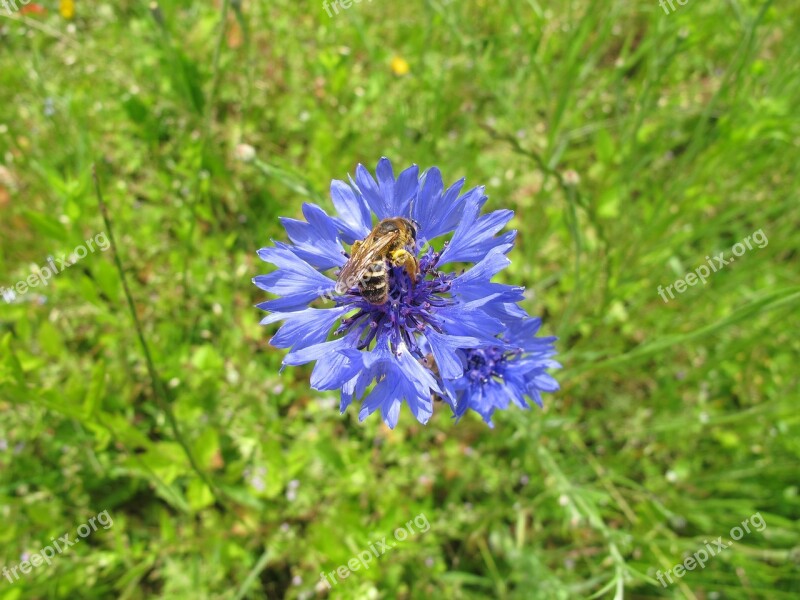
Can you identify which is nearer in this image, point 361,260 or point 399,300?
point 361,260

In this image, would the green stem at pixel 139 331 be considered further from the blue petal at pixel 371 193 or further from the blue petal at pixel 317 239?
the blue petal at pixel 371 193

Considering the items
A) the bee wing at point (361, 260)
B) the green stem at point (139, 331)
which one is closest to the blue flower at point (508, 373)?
the bee wing at point (361, 260)

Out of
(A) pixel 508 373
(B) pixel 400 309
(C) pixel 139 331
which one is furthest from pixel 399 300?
(C) pixel 139 331

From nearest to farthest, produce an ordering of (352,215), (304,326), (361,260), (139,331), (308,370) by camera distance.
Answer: (361,260) → (304,326) → (352,215) → (139,331) → (308,370)

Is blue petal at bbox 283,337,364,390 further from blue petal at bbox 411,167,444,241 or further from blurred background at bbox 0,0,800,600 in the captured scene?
blurred background at bbox 0,0,800,600

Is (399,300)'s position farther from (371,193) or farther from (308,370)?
(308,370)

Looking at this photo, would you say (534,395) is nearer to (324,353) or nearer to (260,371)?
(324,353)
